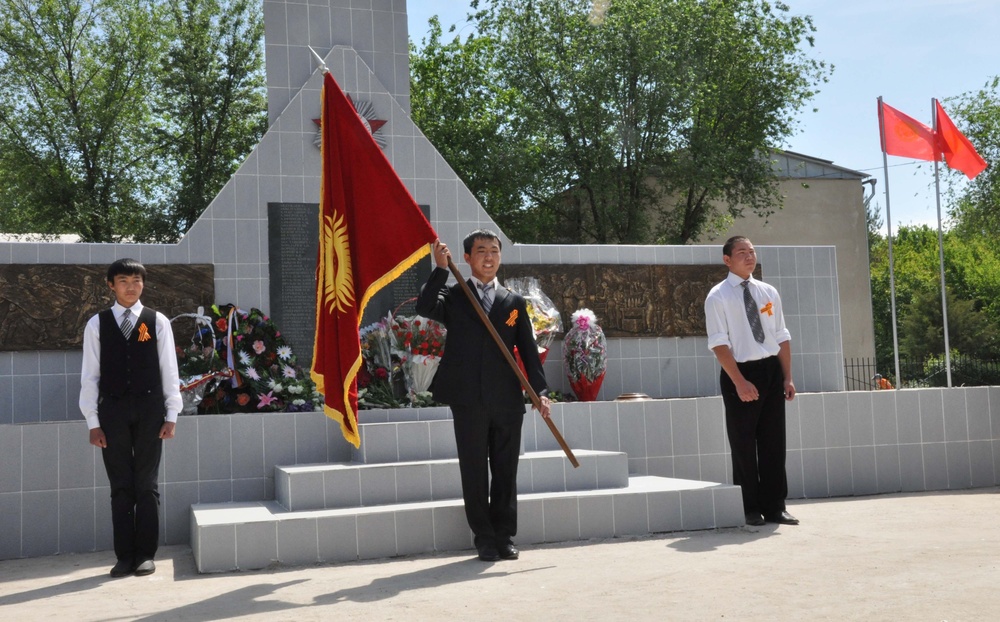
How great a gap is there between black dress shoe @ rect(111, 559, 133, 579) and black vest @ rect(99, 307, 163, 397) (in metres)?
Answer: 0.91

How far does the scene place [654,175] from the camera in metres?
23.6

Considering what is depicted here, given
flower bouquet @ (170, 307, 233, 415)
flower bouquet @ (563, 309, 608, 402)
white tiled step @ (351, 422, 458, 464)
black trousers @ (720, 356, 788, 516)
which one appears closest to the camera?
black trousers @ (720, 356, 788, 516)

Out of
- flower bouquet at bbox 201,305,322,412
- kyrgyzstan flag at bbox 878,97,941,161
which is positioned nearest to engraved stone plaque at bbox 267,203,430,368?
flower bouquet at bbox 201,305,322,412

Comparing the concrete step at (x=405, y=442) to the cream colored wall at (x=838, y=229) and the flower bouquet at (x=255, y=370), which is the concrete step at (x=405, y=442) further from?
the cream colored wall at (x=838, y=229)

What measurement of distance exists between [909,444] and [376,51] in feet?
20.0

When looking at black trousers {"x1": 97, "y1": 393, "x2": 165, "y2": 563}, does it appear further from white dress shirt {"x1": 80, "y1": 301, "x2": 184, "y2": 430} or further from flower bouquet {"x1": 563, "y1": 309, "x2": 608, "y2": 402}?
flower bouquet {"x1": 563, "y1": 309, "x2": 608, "y2": 402}

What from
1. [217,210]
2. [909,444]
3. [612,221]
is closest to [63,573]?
[217,210]

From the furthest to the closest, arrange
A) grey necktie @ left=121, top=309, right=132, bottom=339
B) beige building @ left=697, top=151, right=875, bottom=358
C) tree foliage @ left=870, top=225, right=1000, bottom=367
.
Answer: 1. tree foliage @ left=870, top=225, right=1000, bottom=367
2. beige building @ left=697, top=151, right=875, bottom=358
3. grey necktie @ left=121, top=309, right=132, bottom=339

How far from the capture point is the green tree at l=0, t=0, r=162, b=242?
2219cm

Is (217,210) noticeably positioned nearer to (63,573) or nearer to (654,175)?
(63,573)

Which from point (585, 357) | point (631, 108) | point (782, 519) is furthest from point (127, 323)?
point (631, 108)

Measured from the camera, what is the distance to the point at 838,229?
3114 centimetres

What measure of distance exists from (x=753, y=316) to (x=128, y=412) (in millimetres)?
3848

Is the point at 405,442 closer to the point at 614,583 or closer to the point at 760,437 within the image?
the point at 760,437
